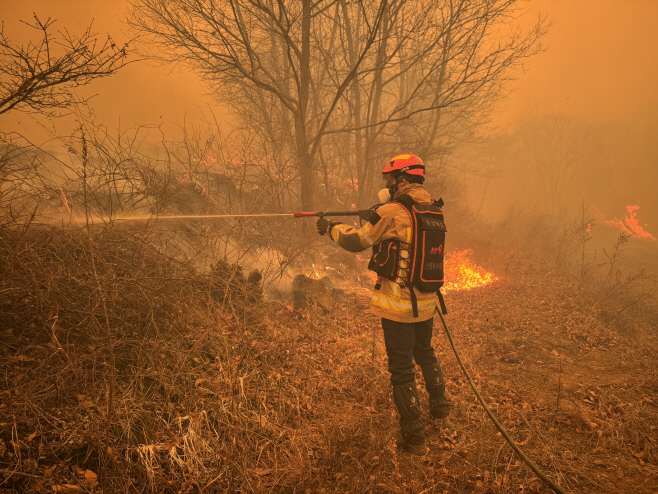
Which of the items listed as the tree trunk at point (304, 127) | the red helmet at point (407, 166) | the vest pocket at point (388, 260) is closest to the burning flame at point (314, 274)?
the tree trunk at point (304, 127)

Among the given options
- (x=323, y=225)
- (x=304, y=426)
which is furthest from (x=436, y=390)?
(x=323, y=225)

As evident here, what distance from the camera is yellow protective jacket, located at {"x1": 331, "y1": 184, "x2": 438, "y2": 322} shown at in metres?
3.04

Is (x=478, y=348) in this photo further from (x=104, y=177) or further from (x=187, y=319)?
(x=104, y=177)

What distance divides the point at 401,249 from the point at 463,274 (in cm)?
883

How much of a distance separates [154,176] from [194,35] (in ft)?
13.9

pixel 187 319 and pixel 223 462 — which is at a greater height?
pixel 187 319

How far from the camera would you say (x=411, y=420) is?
9.84 feet

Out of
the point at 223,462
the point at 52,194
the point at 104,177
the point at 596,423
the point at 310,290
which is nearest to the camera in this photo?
the point at 223,462

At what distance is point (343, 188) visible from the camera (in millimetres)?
11156

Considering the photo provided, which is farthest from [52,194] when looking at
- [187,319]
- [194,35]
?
[194,35]

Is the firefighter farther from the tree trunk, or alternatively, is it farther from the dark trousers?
the tree trunk

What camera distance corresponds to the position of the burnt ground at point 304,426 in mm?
2363

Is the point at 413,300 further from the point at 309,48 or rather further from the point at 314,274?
the point at 309,48

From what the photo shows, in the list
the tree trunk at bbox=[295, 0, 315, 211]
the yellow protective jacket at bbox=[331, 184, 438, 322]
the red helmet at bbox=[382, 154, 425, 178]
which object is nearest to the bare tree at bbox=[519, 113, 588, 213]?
the tree trunk at bbox=[295, 0, 315, 211]
